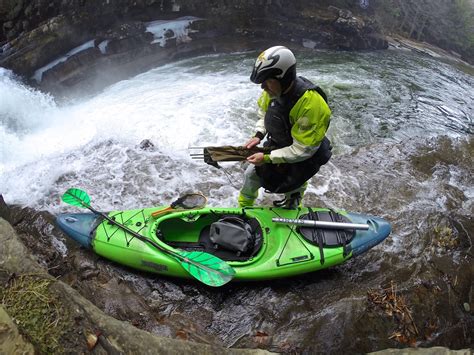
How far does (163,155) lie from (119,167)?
822mm

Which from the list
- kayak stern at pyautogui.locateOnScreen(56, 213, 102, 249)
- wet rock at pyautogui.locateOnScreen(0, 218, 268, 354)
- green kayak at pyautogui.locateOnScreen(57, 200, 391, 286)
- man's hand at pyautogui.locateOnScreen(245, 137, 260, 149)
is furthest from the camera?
kayak stern at pyautogui.locateOnScreen(56, 213, 102, 249)

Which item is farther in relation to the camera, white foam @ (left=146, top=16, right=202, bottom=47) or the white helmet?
white foam @ (left=146, top=16, right=202, bottom=47)

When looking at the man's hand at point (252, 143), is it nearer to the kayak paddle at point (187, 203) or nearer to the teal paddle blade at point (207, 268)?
the kayak paddle at point (187, 203)

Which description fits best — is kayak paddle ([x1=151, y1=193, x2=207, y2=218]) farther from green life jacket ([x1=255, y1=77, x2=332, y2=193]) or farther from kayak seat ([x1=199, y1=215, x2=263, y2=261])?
green life jacket ([x1=255, y1=77, x2=332, y2=193])

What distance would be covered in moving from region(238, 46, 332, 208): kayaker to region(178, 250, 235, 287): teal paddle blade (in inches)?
39.6

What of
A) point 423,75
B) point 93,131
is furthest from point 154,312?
point 423,75

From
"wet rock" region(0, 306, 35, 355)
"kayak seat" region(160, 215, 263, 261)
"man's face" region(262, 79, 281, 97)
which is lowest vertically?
"kayak seat" region(160, 215, 263, 261)

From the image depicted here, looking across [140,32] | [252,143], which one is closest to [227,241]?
[252,143]

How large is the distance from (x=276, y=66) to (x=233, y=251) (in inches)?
79.9

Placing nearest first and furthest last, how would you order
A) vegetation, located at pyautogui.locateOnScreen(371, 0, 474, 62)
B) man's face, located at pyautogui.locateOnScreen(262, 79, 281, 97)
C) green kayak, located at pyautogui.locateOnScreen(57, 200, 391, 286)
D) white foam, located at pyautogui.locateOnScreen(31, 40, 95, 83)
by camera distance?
man's face, located at pyautogui.locateOnScreen(262, 79, 281, 97) < green kayak, located at pyautogui.locateOnScreen(57, 200, 391, 286) < white foam, located at pyautogui.locateOnScreen(31, 40, 95, 83) < vegetation, located at pyautogui.locateOnScreen(371, 0, 474, 62)

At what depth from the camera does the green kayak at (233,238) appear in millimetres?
3799

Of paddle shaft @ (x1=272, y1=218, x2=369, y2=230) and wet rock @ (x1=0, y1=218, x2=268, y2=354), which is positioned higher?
wet rock @ (x1=0, y1=218, x2=268, y2=354)

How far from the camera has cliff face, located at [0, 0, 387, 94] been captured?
8.61 m

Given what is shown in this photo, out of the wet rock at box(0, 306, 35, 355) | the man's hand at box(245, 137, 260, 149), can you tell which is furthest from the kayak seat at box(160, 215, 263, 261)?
the wet rock at box(0, 306, 35, 355)
